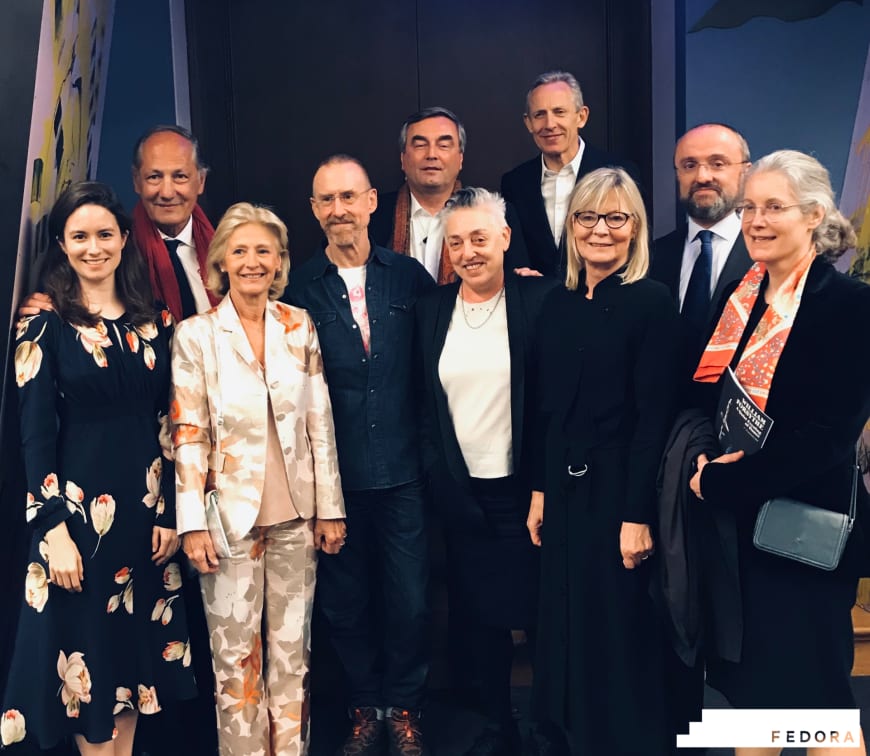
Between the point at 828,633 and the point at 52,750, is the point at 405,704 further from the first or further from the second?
the point at 828,633

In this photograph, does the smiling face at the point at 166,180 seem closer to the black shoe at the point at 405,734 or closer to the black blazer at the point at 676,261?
the black blazer at the point at 676,261

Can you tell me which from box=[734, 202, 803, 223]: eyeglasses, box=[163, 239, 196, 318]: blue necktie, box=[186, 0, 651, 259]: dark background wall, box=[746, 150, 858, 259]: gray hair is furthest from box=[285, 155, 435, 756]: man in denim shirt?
box=[186, 0, 651, 259]: dark background wall

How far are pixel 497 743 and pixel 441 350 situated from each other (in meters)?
1.16

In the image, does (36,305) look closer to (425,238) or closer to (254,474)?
(254,474)

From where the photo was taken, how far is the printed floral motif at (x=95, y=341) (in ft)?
7.84

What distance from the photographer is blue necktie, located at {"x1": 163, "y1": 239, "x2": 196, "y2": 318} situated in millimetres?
2887

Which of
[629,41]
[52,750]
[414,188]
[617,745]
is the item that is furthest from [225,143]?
[617,745]

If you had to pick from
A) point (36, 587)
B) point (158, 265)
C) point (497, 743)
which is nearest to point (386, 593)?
point (497, 743)

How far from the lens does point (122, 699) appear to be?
7.99 feet

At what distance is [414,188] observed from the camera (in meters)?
3.19

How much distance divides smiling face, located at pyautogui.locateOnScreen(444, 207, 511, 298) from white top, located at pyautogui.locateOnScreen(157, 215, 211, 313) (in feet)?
2.69

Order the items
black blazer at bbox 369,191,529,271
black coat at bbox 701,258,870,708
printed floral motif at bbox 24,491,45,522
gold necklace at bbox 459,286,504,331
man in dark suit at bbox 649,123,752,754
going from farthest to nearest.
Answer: black blazer at bbox 369,191,529,271, man in dark suit at bbox 649,123,752,754, gold necklace at bbox 459,286,504,331, printed floral motif at bbox 24,491,45,522, black coat at bbox 701,258,870,708

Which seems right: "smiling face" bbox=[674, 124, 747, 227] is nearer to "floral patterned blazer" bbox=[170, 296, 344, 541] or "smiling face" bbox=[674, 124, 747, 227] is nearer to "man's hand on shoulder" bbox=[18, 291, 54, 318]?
"floral patterned blazer" bbox=[170, 296, 344, 541]

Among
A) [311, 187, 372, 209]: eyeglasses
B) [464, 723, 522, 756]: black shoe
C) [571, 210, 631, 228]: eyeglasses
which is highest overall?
[311, 187, 372, 209]: eyeglasses
